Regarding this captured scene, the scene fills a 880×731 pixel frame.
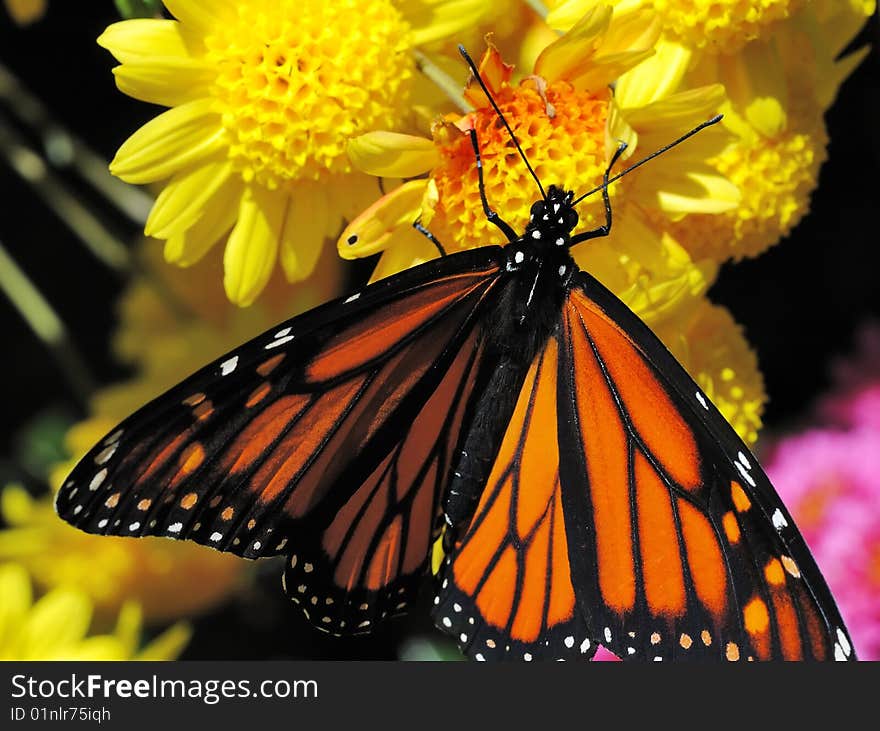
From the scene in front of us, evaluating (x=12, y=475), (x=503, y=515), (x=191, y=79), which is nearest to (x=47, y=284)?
(x=12, y=475)

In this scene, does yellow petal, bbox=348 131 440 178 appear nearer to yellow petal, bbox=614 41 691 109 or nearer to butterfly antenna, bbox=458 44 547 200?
butterfly antenna, bbox=458 44 547 200

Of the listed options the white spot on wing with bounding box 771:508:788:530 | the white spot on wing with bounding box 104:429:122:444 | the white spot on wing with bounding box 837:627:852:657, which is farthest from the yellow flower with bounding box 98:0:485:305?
the white spot on wing with bounding box 837:627:852:657

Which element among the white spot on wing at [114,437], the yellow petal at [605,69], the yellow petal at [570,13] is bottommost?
the white spot on wing at [114,437]

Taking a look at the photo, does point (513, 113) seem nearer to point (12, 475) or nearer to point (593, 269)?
point (593, 269)

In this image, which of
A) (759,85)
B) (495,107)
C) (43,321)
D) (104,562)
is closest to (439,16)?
(495,107)

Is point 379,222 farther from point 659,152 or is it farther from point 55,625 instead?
point 55,625

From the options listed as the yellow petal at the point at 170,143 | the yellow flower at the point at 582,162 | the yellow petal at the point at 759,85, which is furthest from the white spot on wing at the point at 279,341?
the yellow petal at the point at 759,85

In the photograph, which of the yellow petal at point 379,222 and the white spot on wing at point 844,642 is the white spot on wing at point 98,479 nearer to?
the yellow petal at point 379,222
